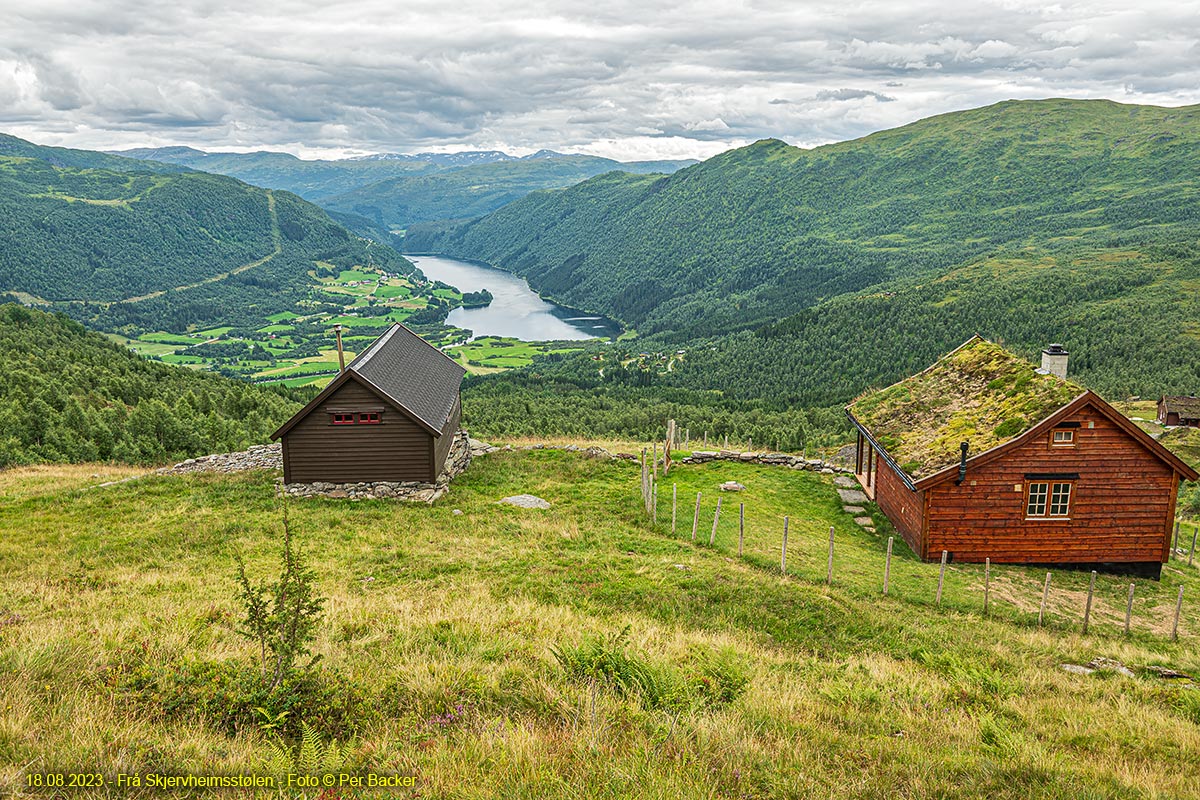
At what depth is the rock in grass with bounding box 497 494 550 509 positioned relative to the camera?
87.5ft

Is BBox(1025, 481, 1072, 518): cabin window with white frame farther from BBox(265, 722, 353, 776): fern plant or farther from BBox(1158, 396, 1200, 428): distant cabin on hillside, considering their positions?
BBox(1158, 396, 1200, 428): distant cabin on hillside

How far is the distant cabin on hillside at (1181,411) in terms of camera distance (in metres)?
62.5

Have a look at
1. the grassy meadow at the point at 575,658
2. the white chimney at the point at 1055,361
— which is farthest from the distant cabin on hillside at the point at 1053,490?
the white chimney at the point at 1055,361

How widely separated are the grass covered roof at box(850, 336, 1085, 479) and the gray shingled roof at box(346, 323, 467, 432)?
19280 millimetres

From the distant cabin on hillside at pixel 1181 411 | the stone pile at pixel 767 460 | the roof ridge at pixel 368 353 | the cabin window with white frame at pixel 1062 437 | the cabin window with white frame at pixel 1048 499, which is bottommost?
the distant cabin on hillside at pixel 1181 411

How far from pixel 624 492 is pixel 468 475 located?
7.51m

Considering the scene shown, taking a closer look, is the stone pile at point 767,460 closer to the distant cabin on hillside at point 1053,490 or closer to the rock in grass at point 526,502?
the distant cabin on hillside at point 1053,490

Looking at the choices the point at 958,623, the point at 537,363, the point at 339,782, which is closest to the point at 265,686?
the point at 339,782

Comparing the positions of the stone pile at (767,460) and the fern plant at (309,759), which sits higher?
the fern plant at (309,759)

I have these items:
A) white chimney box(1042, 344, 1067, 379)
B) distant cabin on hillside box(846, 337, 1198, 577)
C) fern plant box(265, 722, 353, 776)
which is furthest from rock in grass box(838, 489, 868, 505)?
fern plant box(265, 722, 353, 776)

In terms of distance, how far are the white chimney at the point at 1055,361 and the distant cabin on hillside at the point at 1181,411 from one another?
46.5 metres

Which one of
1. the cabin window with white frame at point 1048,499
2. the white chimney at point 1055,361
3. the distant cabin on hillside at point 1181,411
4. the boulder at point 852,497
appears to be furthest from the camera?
the distant cabin on hillside at point 1181,411

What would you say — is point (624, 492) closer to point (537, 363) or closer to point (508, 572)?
point (508, 572)

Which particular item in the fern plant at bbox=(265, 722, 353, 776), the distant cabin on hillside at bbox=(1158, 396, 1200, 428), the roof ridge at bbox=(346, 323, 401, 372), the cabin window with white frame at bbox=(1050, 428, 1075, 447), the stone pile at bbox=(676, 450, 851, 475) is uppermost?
the roof ridge at bbox=(346, 323, 401, 372)
